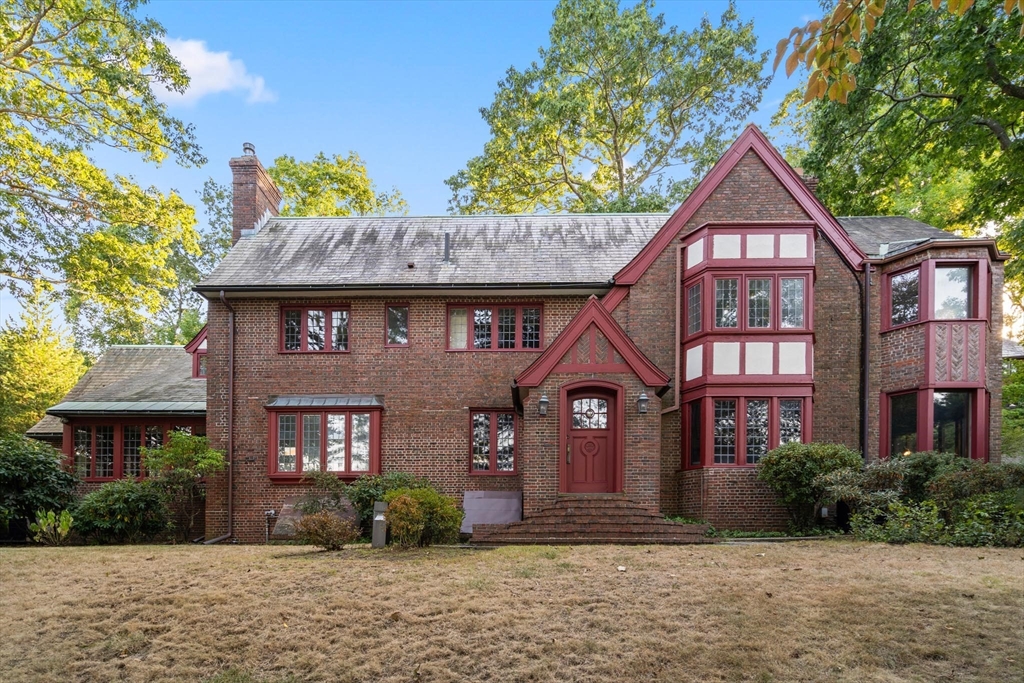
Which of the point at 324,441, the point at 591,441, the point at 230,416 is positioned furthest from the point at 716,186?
the point at 230,416

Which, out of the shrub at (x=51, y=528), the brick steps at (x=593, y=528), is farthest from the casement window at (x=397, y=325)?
the shrub at (x=51, y=528)

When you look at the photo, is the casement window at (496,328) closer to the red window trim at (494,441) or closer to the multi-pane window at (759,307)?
the red window trim at (494,441)

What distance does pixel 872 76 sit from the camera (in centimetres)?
1716

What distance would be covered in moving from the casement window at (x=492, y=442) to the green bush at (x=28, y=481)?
932 cm

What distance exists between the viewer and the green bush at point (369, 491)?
1492 cm

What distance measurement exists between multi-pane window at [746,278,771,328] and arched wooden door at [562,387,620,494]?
3496 mm

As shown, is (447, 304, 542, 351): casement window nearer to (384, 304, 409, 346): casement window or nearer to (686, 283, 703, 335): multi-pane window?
(384, 304, 409, 346): casement window

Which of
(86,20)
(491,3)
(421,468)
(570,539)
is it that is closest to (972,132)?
(491,3)

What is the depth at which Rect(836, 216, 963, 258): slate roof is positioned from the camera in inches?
631

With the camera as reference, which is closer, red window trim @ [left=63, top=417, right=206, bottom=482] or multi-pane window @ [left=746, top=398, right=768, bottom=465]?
multi-pane window @ [left=746, top=398, right=768, bottom=465]

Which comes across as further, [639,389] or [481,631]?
[639,389]

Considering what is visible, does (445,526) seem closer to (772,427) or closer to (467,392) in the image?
(467,392)

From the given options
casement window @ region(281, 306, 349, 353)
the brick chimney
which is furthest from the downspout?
the brick chimney

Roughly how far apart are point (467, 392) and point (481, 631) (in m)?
9.31
